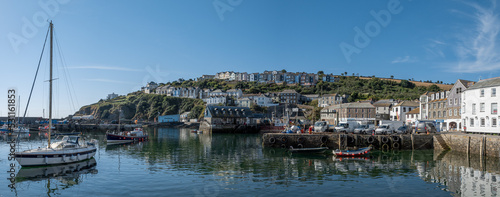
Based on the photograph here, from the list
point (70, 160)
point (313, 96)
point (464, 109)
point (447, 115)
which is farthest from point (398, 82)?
Result: point (70, 160)

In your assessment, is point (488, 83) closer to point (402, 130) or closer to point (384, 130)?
point (402, 130)

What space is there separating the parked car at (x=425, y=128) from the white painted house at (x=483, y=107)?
5.80 metres

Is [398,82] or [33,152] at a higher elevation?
[398,82]

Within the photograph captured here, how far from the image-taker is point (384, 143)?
46344 millimetres

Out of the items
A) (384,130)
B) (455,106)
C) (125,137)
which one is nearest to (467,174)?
(384,130)

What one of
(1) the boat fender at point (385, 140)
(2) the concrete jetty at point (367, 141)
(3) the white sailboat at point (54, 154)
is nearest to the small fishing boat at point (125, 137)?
(3) the white sailboat at point (54, 154)

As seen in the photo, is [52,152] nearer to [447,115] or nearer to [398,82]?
[447,115]

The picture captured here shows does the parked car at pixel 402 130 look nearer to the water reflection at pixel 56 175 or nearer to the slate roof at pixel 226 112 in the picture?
the water reflection at pixel 56 175

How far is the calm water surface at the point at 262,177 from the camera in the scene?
22.1 metres

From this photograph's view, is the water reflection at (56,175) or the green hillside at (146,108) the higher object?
the green hillside at (146,108)

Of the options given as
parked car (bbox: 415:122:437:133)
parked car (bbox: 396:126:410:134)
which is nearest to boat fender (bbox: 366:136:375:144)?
parked car (bbox: 396:126:410:134)

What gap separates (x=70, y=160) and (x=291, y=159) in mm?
24241

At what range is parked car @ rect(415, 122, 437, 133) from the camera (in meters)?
52.0

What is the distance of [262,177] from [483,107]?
1442 inches
